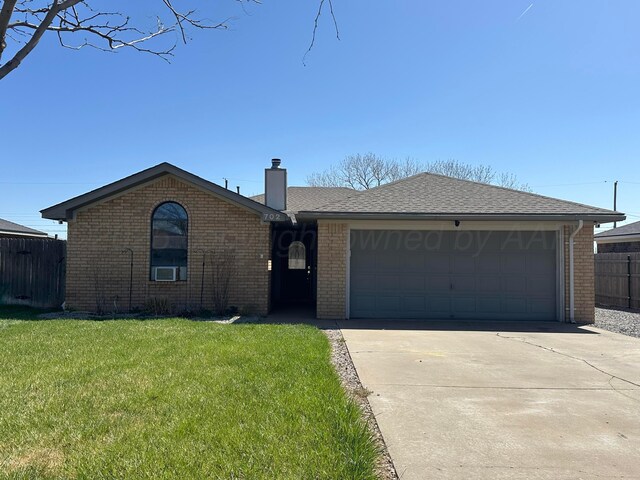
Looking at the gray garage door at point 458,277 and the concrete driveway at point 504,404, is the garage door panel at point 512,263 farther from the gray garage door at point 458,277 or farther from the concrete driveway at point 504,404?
the concrete driveway at point 504,404

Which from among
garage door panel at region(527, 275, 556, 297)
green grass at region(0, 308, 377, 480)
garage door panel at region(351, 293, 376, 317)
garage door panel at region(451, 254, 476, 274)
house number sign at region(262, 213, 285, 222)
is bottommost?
green grass at region(0, 308, 377, 480)

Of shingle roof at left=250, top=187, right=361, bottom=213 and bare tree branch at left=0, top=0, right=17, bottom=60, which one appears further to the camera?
shingle roof at left=250, top=187, right=361, bottom=213

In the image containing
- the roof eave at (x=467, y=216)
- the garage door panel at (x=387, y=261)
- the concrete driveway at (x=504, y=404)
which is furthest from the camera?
the garage door panel at (x=387, y=261)

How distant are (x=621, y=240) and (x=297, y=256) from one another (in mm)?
13383

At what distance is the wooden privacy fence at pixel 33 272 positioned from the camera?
1262cm

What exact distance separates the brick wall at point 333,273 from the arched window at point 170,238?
11.6 feet

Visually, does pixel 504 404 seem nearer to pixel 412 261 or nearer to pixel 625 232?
pixel 412 261

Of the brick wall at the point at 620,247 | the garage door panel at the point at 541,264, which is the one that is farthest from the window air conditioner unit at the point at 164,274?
the brick wall at the point at 620,247

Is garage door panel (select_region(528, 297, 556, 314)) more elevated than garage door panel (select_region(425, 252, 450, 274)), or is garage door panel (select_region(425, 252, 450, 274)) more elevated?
garage door panel (select_region(425, 252, 450, 274))

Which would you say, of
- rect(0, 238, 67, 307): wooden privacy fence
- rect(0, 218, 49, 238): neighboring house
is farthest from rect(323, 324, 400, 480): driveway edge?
rect(0, 218, 49, 238): neighboring house

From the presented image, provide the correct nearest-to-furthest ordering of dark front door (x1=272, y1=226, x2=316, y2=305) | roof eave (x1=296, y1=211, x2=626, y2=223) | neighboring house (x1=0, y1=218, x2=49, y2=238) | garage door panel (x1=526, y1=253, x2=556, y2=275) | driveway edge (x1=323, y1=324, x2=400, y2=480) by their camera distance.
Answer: driveway edge (x1=323, y1=324, x2=400, y2=480) → roof eave (x1=296, y1=211, x2=626, y2=223) → garage door panel (x1=526, y1=253, x2=556, y2=275) → dark front door (x1=272, y1=226, x2=316, y2=305) → neighboring house (x1=0, y1=218, x2=49, y2=238)

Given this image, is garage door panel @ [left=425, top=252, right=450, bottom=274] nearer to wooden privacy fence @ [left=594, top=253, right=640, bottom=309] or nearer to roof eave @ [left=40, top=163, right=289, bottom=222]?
roof eave @ [left=40, top=163, right=289, bottom=222]

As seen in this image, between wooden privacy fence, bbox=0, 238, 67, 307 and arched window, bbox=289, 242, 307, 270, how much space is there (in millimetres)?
7386

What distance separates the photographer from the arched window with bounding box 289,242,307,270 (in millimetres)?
16891
